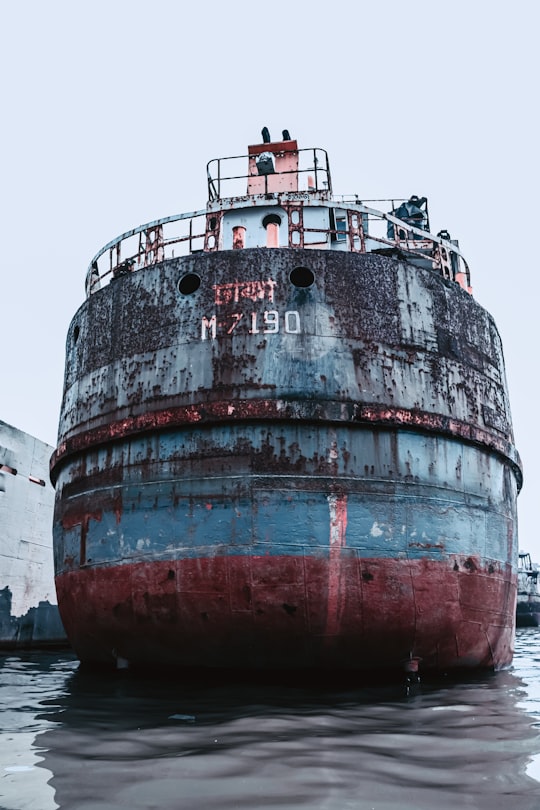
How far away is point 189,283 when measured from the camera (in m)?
7.35

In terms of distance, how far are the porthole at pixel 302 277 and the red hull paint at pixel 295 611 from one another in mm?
2693

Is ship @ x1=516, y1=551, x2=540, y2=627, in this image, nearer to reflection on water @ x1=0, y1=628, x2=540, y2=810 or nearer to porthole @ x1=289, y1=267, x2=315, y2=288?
porthole @ x1=289, y1=267, x2=315, y2=288

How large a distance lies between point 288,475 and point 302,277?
2.13 metres

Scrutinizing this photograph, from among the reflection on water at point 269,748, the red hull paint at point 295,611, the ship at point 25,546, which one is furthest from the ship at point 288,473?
the ship at point 25,546

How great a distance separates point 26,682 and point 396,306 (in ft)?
17.6

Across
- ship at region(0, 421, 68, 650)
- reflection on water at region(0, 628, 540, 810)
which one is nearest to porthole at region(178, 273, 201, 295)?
reflection on water at region(0, 628, 540, 810)

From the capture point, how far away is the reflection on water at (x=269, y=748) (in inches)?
110

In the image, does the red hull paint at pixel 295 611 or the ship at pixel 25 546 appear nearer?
the red hull paint at pixel 295 611

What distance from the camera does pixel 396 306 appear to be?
7.20 meters

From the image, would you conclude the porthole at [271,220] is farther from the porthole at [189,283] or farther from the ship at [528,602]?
the ship at [528,602]

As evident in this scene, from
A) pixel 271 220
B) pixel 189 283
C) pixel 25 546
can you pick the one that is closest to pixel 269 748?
pixel 189 283

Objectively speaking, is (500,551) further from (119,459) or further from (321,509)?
(119,459)

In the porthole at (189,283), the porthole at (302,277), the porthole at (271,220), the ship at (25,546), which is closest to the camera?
the porthole at (302,277)

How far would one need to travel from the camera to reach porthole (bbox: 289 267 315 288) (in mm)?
7094
